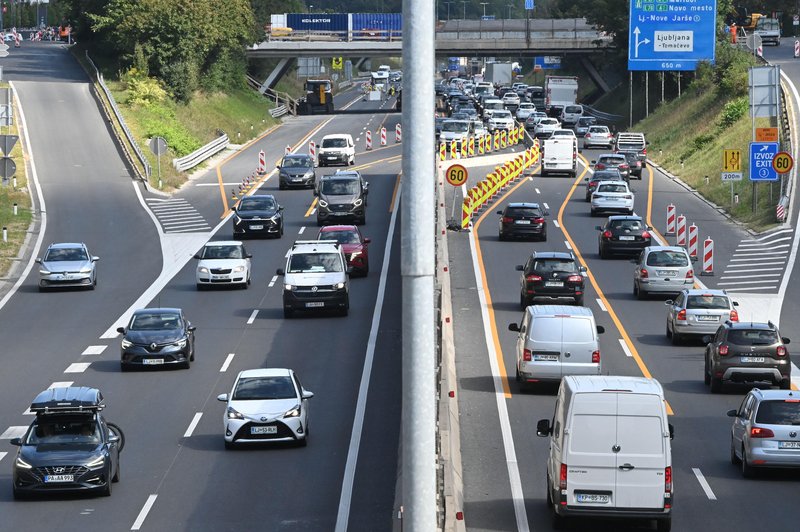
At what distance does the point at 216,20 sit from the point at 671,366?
6586 centimetres

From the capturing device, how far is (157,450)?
84.4 ft

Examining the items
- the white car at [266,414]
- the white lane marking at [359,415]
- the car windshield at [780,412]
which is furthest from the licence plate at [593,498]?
the white car at [266,414]

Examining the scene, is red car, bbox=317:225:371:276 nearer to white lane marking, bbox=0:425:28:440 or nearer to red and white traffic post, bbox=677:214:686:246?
red and white traffic post, bbox=677:214:686:246

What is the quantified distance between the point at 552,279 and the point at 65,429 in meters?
18.7

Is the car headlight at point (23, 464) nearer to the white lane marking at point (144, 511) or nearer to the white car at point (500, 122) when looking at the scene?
the white lane marking at point (144, 511)

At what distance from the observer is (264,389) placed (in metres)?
26.2

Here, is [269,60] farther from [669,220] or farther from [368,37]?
[669,220]

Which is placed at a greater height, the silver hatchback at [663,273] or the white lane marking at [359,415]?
the silver hatchback at [663,273]

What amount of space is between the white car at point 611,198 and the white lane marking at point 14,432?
3584 centimetres

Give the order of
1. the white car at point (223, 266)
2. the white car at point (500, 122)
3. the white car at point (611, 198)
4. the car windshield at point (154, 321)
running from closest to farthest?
the car windshield at point (154, 321) < the white car at point (223, 266) < the white car at point (611, 198) < the white car at point (500, 122)

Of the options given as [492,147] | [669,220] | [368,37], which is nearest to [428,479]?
[669,220]

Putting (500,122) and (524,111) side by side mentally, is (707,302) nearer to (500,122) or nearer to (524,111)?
(500,122)

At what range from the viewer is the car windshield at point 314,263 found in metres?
40.0

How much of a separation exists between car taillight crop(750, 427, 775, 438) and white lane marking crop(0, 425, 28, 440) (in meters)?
13.1
